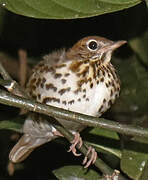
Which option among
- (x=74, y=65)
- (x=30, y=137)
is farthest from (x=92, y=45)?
(x=30, y=137)

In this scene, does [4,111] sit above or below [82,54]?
below

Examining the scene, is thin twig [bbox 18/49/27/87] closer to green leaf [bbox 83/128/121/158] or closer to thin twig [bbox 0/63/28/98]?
green leaf [bbox 83/128/121/158]

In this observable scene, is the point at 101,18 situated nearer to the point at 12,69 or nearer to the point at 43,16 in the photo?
the point at 12,69

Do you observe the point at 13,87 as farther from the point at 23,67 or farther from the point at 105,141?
the point at 23,67

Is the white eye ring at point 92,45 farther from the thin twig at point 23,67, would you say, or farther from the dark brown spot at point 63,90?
the thin twig at point 23,67

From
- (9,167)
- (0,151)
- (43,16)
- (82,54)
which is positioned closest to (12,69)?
(0,151)

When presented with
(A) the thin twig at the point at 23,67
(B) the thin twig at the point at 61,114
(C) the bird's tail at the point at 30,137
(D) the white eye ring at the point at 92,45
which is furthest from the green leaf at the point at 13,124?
(B) the thin twig at the point at 61,114
